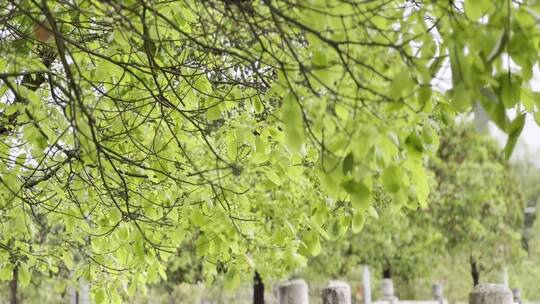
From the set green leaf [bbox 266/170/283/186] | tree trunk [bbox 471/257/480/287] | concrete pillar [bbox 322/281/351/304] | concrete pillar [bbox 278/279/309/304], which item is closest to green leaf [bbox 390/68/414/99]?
green leaf [bbox 266/170/283/186]

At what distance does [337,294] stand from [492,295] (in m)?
1.92

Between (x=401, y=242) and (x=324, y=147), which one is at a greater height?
(x=401, y=242)

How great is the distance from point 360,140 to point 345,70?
12.8 inches

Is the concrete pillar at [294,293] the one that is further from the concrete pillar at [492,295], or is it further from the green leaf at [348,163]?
the green leaf at [348,163]

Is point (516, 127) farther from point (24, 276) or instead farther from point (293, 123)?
point (24, 276)

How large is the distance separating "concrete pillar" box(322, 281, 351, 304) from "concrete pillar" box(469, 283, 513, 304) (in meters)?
1.67

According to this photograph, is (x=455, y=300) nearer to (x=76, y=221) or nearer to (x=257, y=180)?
(x=257, y=180)

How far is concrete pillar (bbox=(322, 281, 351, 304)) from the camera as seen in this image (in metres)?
8.38

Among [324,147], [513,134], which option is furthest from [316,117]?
[513,134]

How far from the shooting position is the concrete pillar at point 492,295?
6832 mm

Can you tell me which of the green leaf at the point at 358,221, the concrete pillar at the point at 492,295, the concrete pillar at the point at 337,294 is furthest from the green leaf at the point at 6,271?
the concrete pillar at the point at 492,295

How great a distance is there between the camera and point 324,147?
3074mm

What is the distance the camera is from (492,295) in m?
6.85

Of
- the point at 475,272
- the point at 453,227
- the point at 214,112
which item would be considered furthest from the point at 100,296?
the point at 475,272
